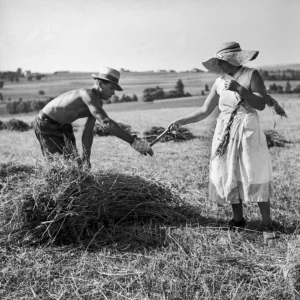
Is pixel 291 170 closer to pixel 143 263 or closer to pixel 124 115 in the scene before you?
pixel 143 263

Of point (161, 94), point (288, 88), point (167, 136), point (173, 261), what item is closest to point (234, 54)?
point (173, 261)

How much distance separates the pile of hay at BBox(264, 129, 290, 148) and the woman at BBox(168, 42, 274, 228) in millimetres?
5042

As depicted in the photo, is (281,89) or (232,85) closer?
(232,85)

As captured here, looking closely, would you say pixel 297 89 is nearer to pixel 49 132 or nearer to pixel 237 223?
pixel 237 223

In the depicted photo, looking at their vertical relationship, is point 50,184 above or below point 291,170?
above

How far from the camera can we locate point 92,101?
3.91 m

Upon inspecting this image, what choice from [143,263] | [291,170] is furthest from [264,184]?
[291,170]

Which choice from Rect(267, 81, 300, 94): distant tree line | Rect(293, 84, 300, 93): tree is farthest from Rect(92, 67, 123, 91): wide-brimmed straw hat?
Rect(293, 84, 300, 93): tree

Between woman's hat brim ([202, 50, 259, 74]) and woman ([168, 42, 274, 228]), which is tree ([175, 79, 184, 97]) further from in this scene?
woman's hat brim ([202, 50, 259, 74])

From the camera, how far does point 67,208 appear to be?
3363 millimetres

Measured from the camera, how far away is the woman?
10.7 ft

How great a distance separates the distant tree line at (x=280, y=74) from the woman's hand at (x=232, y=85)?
1130 cm

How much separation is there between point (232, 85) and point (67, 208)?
5.68 feet

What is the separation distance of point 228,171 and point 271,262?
2.87 ft
